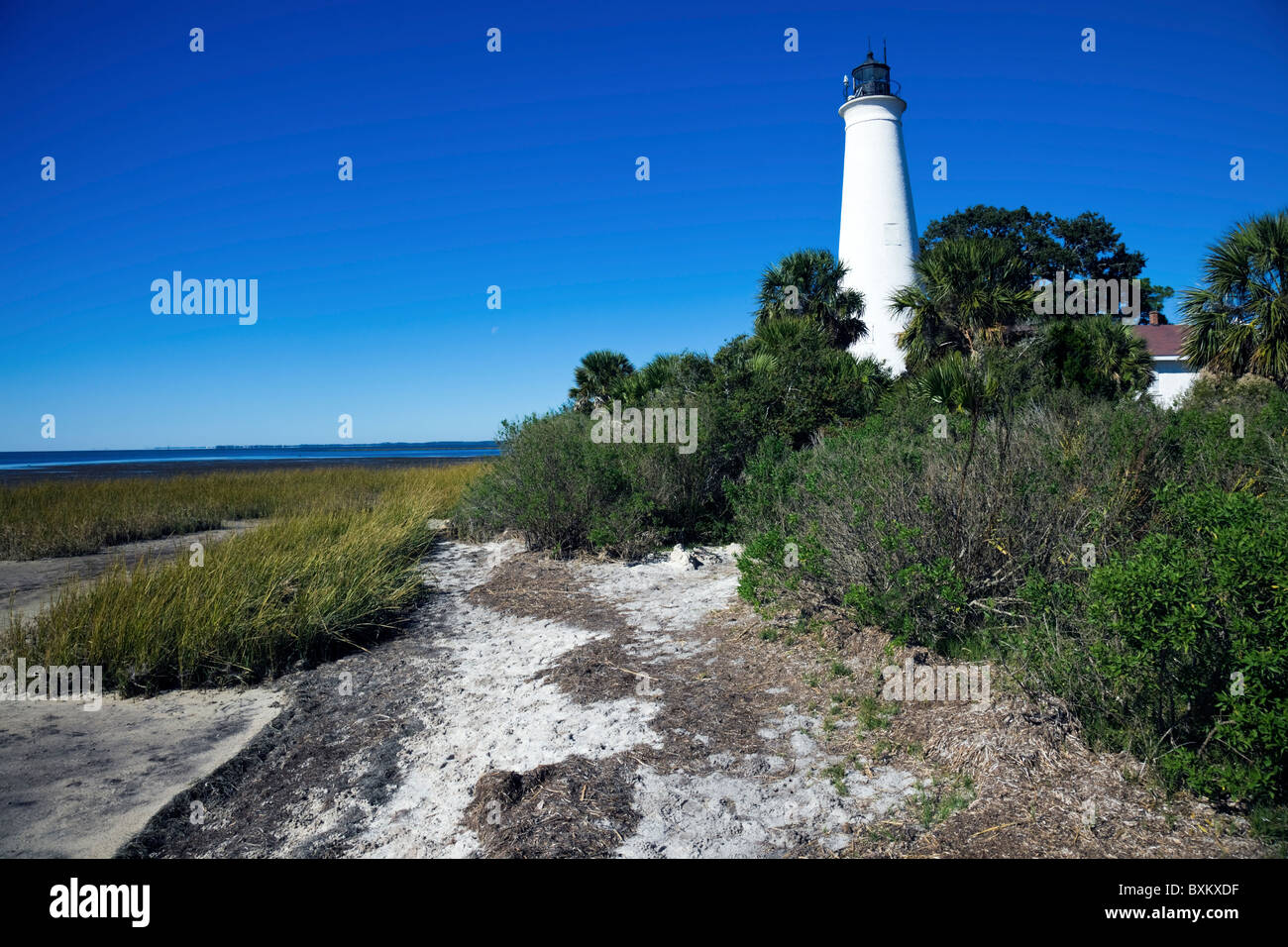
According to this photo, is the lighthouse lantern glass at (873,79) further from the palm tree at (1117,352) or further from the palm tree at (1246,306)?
the palm tree at (1246,306)

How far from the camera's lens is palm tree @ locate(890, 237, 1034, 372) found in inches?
600

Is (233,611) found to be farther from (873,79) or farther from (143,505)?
(873,79)

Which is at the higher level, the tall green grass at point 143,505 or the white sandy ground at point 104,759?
the tall green grass at point 143,505

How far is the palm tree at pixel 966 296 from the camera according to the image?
15.2m

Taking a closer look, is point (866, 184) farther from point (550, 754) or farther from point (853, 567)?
point (550, 754)

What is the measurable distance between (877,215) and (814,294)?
6.70m

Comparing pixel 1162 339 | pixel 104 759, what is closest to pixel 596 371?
pixel 104 759

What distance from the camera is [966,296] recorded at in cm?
1548

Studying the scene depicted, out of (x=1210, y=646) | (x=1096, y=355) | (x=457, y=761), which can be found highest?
(x=1096, y=355)

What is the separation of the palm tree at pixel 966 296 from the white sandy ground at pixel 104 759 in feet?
48.4

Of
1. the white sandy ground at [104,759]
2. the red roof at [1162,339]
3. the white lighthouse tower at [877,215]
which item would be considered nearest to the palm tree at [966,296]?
the white lighthouse tower at [877,215]

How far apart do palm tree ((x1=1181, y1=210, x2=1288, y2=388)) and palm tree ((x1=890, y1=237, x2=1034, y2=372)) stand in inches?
125

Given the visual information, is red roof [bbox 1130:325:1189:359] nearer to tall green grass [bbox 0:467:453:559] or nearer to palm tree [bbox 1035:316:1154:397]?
palm tree [bbox 1035:316:1154:397]
